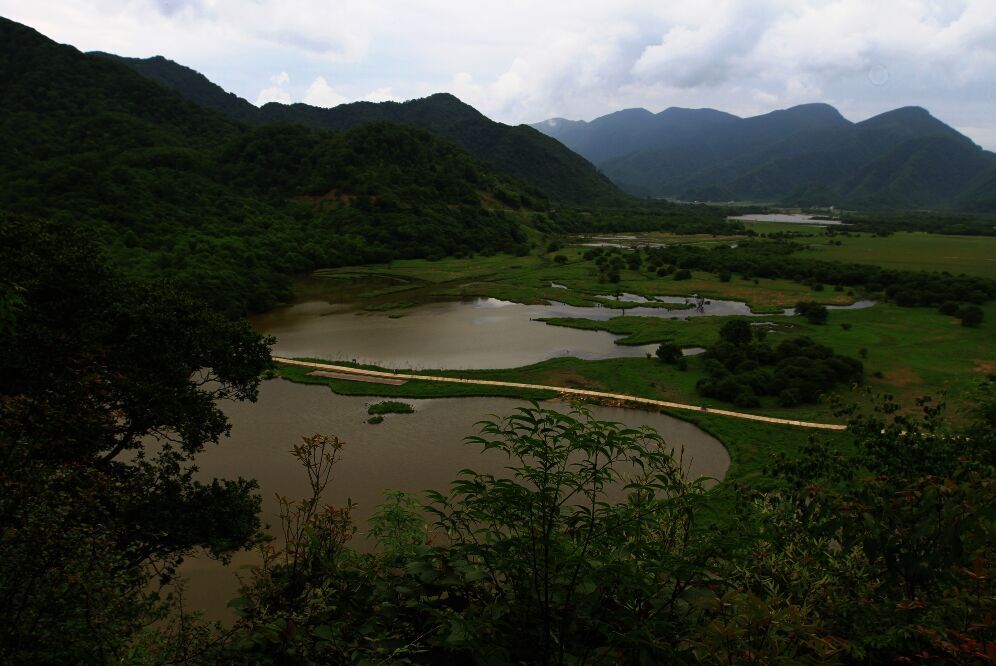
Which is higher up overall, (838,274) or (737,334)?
(838,274)

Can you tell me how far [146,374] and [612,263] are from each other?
64180mm

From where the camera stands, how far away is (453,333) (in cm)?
4166

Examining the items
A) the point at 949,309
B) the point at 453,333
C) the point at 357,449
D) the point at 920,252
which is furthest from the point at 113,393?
the point at 920,252

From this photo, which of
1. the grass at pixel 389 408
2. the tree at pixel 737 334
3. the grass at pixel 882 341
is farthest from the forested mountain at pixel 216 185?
the tree at pixel 737 334

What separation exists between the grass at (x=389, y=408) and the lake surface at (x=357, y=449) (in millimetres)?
381

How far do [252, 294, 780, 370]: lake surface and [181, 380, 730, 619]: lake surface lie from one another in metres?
7.54

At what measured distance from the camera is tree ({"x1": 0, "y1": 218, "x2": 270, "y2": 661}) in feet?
26.6

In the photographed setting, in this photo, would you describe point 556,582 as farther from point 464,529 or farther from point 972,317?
point 972,317

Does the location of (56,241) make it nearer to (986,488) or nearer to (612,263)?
(986,488)

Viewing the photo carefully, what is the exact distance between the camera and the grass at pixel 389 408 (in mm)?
25614

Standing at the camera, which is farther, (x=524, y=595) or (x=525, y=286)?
(x=525, y=286)

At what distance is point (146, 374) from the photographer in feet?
46.0

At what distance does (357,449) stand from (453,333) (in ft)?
68.2

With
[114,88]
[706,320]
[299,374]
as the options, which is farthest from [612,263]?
[114,88]
